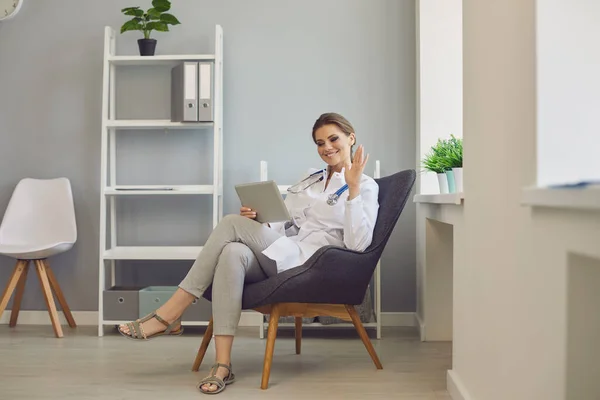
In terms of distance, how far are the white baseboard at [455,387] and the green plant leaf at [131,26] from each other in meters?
2.40

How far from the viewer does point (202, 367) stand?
2.81 meters

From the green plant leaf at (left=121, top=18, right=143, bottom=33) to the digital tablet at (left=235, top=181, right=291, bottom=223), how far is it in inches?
52.3

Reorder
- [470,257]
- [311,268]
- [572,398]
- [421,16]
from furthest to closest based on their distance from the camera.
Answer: [421,16]
[311,268]
[470,257]
[572,398]

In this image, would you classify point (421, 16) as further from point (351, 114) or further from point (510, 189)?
point (510, 189)

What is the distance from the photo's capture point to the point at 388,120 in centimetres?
377

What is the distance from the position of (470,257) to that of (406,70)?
1.89 m

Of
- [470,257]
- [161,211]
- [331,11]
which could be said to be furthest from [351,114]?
[470,257]

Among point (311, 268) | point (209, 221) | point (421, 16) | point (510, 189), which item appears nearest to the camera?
point (510, 189)

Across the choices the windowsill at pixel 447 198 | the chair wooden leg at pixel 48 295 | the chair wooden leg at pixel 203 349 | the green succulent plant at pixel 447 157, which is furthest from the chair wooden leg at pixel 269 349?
the chair wooden leg at pixel 48 295

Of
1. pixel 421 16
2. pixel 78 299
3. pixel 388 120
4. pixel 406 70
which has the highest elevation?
pixel 421 16

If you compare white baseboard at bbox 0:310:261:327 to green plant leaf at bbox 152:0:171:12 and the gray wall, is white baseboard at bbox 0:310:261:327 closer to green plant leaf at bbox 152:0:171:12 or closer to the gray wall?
the gray wall

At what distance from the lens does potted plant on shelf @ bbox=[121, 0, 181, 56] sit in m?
3.50

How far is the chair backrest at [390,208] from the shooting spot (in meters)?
2.67

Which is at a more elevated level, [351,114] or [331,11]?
[331,11]
